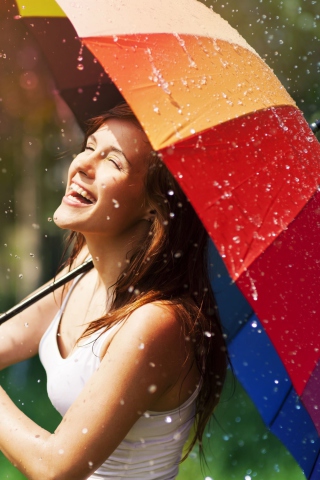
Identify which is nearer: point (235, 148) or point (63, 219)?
point (235, 148)

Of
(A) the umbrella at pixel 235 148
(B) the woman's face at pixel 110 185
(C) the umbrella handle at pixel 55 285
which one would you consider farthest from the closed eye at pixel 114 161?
(C) the umbrella handle at pixel 55 285

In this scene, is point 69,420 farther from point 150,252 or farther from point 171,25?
point 171,25

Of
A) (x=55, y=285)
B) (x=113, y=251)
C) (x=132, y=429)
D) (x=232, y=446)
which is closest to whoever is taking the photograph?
(x=132, y=429)

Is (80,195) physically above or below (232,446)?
above

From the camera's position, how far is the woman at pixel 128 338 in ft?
6.40

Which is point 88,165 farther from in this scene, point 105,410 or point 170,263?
point 105,410

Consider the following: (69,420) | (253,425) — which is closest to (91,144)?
(69,420)

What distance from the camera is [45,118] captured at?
628 centimetres

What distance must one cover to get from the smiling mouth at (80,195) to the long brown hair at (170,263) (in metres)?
0.17

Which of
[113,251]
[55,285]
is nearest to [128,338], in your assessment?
[113,251]

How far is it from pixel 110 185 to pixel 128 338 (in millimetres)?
468

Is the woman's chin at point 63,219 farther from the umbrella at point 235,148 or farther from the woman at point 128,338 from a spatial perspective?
the umbrella at point 235,148

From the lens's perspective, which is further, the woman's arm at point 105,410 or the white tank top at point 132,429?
the white tank top at point 132,429

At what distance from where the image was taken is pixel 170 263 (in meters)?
2.18
